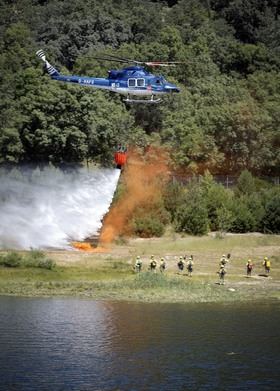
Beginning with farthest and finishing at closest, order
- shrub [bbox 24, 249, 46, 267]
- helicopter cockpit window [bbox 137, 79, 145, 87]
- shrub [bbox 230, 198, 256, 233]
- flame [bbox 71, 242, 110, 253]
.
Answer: shrub [bbox 230, 198, 256, 233], helicopter cockpit window [bbox 137, 79, 145, 87], flame [bbox 71, 242, 110, 253], shrub [bbox 24, 249, 46, 267]

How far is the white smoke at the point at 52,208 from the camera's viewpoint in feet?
277

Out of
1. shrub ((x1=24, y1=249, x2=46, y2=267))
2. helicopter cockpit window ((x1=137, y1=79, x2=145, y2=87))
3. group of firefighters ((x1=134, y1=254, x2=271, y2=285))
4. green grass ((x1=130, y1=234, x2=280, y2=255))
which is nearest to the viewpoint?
group of firefighters ((x1=134, y1=254, x2=271, y2=285))

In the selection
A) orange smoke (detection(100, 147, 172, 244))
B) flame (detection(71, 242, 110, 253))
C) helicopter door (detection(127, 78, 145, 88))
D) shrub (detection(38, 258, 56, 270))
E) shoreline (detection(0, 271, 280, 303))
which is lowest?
shoreline (detection(0, 271, 280, 303))

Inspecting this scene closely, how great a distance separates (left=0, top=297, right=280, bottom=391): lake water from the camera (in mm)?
46844

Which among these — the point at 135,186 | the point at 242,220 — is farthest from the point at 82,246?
the point at 242,220

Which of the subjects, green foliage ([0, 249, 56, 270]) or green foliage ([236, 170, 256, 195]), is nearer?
green foliage ([0, 249, 56, 270])

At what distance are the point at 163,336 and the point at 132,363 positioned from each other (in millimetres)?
6958

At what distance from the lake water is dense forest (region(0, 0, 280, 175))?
4549 cm

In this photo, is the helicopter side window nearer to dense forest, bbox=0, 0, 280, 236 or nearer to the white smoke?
dense forest, bbox=0, 0, 280, 236

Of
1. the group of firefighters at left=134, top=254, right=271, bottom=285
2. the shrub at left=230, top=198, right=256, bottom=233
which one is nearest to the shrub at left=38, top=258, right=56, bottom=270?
the group of firefighters at left=134, top=254, right=271, bottom=285

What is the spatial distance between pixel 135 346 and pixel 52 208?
34691 millimetres

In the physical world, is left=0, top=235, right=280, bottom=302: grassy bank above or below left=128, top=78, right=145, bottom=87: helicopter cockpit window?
below

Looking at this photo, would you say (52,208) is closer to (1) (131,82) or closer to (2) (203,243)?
(1) (131,82)

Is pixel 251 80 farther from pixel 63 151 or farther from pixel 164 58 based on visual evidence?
pixel 63 151
